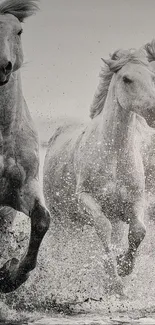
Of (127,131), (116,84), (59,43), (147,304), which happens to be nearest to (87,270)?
(147,304)

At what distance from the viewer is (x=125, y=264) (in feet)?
14.1

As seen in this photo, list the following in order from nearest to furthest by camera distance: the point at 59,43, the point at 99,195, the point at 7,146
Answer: the point at 7,146 < the point at 99,195 < the point at 59,43

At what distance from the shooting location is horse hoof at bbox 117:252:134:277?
4262 mm

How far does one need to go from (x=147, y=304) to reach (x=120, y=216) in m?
0.61

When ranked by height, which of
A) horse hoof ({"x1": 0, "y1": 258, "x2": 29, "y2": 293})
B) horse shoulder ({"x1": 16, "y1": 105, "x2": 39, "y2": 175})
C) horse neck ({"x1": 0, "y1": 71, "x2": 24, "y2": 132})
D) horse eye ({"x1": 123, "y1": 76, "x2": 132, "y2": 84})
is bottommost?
horse hoof ({"x1": 0, "y1": 258, "x2": 29, "y2": 293})

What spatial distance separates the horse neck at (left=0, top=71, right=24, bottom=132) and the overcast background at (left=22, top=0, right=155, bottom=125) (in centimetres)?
75

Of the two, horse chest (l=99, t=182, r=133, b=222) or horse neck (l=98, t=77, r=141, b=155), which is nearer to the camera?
horse chest (l=99, t=182, r=133, b=222)

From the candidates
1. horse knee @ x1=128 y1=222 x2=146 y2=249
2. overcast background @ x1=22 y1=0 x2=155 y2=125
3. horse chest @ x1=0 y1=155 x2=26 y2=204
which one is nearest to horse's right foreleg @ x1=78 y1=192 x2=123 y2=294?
horse knee @ x1=128 y1=222 x2=146 y2=249

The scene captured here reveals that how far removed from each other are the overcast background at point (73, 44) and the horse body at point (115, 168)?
0.23 metres

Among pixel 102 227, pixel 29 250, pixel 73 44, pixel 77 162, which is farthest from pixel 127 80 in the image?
pixel 29 250

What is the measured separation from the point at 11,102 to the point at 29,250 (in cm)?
81

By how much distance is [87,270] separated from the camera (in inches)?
170

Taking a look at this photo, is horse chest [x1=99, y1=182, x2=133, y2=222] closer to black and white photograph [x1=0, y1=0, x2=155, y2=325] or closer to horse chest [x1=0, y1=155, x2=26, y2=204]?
black and white photograph [x1=0, y1=0, x2=155, y2=325]

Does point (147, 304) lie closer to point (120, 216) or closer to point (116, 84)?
point (120, 216)
